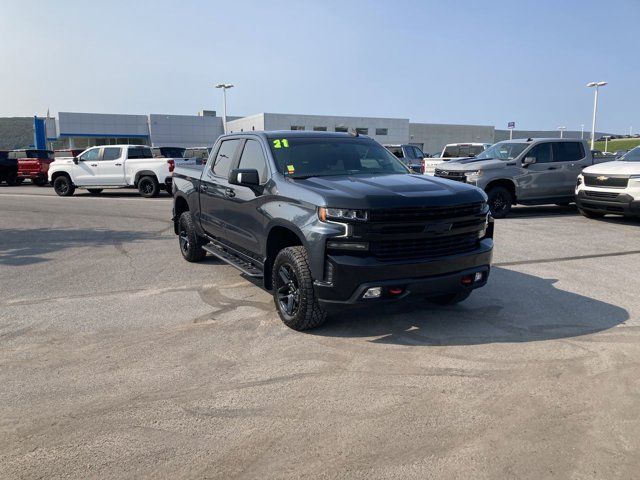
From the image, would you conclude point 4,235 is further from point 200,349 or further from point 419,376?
point 419,376

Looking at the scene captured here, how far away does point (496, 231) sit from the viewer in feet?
35.4

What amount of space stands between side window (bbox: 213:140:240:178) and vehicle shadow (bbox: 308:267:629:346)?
2.47 m

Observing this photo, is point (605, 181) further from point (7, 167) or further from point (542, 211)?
point (7, 167)

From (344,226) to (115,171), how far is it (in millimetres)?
17123

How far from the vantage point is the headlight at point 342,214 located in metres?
4.41

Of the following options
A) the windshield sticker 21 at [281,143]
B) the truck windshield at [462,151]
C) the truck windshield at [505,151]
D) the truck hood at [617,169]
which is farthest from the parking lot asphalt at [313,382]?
the truck windshield at [462,151]

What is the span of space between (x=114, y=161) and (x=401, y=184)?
16.9 metres

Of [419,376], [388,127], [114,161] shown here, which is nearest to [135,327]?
[419,376]

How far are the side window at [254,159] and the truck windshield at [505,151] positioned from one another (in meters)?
9.23

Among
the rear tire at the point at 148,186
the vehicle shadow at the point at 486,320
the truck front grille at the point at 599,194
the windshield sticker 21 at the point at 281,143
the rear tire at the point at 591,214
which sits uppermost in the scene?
the windshield sticker 21 at the point at 281,143

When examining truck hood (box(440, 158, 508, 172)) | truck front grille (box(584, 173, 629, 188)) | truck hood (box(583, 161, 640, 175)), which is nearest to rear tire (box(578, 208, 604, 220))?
truck front grille (box(584, 173, 629, 188))

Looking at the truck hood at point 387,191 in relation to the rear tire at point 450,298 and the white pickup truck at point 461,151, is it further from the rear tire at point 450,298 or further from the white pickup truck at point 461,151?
the white pickup truck at point 461,151

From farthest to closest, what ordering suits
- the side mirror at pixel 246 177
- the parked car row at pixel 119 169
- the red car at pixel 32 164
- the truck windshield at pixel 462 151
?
the red car at pixel 32 164 → the truck windshield at pixel 462 151 → the parked car row at pixel 119 169 → the side mirror at pixel 246 177

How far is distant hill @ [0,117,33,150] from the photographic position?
114812 mm
